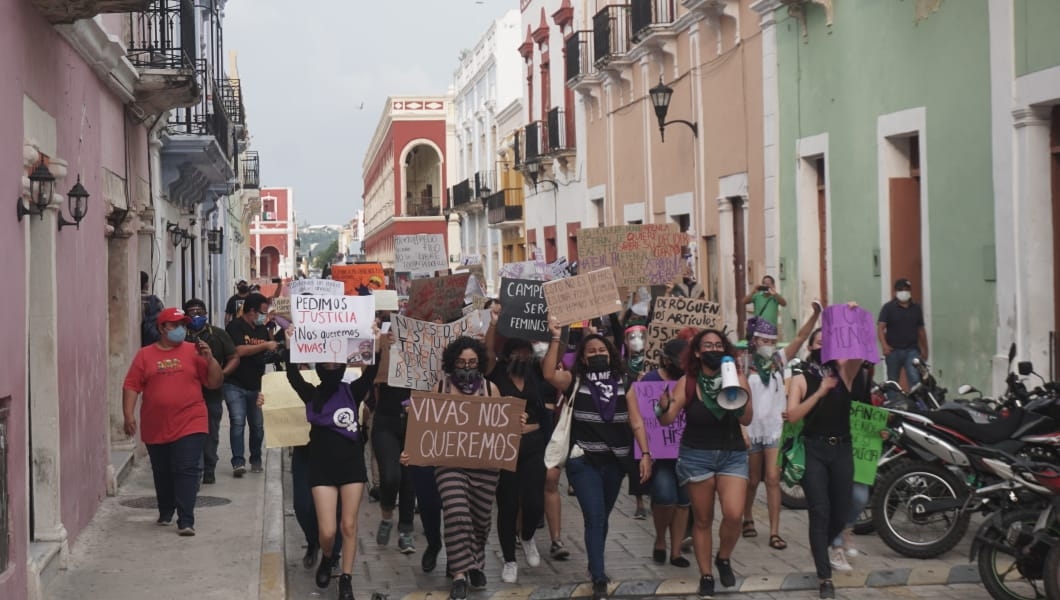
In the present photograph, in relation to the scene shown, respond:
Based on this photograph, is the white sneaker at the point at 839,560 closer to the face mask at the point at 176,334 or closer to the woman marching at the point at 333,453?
the woman marching at the point at 333,453

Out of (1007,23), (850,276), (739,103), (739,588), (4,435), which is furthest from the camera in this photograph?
(739,103)

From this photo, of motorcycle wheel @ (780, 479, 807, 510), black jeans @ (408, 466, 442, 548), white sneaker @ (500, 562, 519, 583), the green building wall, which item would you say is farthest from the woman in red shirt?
the green building wall

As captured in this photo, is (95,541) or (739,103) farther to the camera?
(739,103)

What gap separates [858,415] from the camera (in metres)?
9.02

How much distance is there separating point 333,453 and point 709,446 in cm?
218

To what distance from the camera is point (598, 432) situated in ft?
28.4

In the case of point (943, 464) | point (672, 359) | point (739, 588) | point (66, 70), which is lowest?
point (739, 588)

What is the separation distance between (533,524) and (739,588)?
141 cm

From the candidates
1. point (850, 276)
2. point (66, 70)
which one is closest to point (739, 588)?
point (66, 70)

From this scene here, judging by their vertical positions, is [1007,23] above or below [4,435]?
above

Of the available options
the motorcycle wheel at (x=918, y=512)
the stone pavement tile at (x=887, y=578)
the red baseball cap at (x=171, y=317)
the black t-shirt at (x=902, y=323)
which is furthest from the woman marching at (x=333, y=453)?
the black t-shirt at (x=902, y=323)

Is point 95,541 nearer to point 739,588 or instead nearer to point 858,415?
point 739,588

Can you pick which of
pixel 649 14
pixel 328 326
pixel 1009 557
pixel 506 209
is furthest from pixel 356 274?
pixel 1009 557

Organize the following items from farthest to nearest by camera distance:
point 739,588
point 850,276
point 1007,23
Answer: point 850,276
point 1007,23
point 739,588
